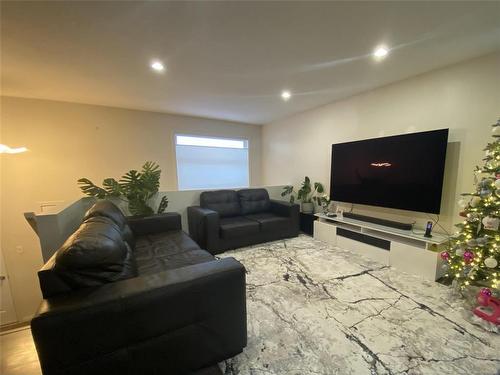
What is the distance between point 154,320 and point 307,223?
3.17 m

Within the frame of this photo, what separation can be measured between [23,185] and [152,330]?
3789 mm

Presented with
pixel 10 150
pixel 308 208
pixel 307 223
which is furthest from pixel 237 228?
pixel 10 150

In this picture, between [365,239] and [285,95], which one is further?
[285,95]

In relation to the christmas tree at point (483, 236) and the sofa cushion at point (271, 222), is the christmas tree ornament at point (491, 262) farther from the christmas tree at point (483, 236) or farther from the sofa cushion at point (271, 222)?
the sofa cushion at point (271, 222)

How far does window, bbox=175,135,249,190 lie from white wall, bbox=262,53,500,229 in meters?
1.86

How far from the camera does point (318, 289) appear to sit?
6.94 feet

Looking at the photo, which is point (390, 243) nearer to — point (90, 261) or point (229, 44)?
point (229, 44)

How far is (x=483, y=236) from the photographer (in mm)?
1816

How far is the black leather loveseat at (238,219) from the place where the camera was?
2.98 metres

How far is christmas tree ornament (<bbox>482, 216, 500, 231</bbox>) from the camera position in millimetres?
1695

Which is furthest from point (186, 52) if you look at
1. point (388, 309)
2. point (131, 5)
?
point (388, 309)

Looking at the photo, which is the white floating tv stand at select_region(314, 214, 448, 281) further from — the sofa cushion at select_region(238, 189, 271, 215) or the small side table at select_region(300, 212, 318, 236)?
the sofa cushion at select_region(238, 189, 271, 215)

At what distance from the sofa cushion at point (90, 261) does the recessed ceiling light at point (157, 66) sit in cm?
185

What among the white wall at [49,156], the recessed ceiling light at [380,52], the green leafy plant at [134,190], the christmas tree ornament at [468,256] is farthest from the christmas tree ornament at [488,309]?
the white wall at [49,156]
